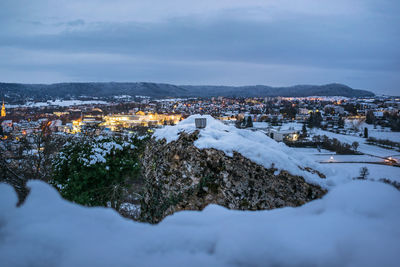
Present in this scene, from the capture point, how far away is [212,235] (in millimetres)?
1107

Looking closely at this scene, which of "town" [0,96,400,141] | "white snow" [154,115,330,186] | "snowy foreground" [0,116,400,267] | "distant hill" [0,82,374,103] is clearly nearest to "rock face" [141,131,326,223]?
"white snow" [154,115,330,186]

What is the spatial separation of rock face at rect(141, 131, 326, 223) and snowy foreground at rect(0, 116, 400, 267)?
91.0 inches

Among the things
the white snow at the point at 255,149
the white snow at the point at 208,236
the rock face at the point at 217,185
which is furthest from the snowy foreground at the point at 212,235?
the white snow at the point at 255,149

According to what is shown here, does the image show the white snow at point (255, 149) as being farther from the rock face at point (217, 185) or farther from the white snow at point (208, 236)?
the white snow at point (208, 236)

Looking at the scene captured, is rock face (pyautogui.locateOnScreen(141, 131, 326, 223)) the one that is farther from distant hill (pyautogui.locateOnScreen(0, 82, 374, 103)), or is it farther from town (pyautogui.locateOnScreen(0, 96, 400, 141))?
distant hill (pyautogui.locateOnScreen(0, 82, 374, 103))

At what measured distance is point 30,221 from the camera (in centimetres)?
111

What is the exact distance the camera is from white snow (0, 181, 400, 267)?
0.96m

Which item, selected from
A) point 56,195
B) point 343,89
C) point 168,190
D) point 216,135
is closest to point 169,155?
point 168,190

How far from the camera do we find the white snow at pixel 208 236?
960 millimetres

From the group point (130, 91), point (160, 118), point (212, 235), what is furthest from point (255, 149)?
point (130, 91)

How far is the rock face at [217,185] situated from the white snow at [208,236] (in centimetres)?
235

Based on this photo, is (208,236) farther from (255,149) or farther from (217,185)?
(255,149)

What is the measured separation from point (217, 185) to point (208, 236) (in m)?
2.63

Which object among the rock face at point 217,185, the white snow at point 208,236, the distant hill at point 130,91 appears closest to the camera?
the white snow at point 208,236
